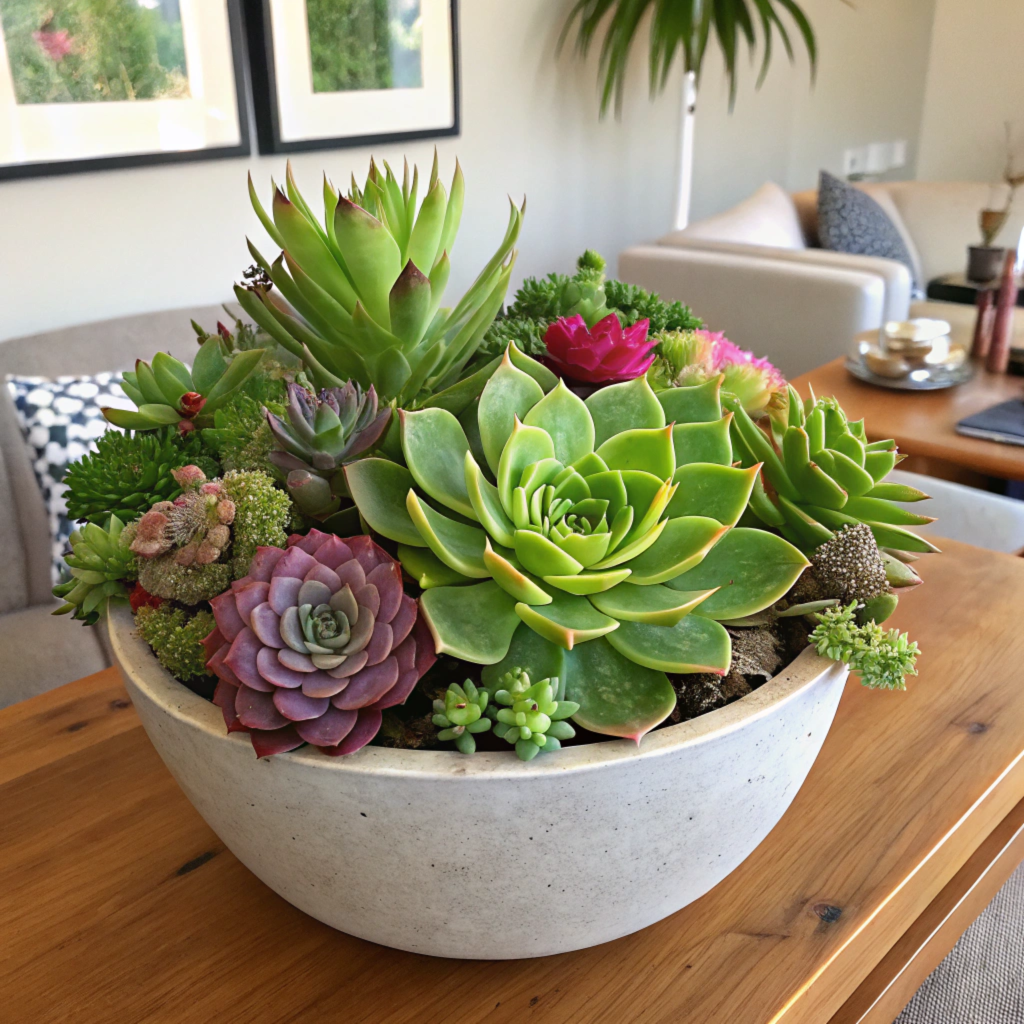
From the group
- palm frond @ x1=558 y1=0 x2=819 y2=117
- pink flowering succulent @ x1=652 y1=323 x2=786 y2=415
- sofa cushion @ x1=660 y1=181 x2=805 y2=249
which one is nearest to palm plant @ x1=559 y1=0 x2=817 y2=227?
palm frond @ x1=558 y1=0 x2=819 y2=117

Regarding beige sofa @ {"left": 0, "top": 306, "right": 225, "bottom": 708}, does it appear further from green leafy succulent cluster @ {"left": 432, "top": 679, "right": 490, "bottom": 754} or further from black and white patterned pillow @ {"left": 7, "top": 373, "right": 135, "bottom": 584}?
green leafy succulent cluster @ {"left": 432, "top": 679, "right": 490, "bottom": 754}

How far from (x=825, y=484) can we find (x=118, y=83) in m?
1.95

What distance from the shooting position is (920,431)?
5.61ft

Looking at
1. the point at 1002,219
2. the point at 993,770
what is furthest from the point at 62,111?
the point at 1002,219

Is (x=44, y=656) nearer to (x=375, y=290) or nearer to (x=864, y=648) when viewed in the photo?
(x=375, y=290)

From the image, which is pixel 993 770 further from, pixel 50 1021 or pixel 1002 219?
pixel 1002 219

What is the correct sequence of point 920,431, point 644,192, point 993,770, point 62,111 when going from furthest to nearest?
1. point 644,192
2. point 62,111
3. point 920,431
4. point 993,770

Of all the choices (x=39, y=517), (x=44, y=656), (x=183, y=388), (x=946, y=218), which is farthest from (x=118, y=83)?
(x=946, y=218)

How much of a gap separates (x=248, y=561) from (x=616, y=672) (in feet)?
0.58

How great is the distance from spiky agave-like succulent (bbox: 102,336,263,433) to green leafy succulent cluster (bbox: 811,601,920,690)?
335 millimetres

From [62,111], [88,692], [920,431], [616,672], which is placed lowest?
[920,431]

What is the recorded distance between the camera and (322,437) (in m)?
0.44

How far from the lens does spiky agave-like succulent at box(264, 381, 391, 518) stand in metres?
0.43

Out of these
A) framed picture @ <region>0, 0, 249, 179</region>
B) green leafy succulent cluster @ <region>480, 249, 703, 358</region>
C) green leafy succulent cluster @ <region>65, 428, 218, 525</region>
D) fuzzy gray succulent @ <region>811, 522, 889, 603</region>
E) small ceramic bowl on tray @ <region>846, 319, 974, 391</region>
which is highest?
framed picture @ <region>0, 0, 249, 179</region>
